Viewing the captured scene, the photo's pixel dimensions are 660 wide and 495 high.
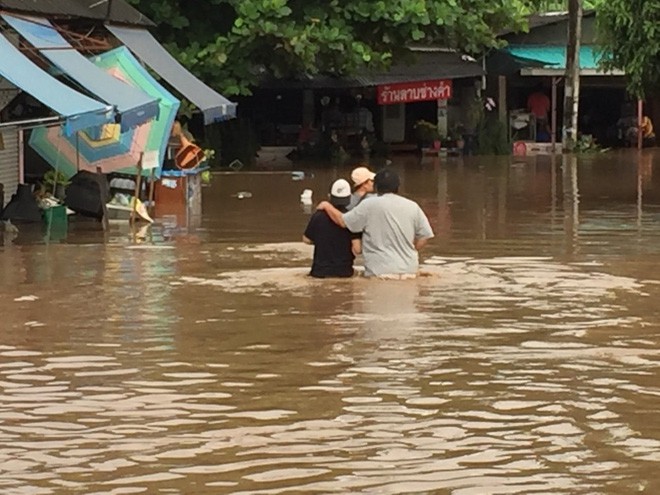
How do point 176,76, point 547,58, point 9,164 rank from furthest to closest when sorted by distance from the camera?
→ point 547,58, point 176,76, point 9,164

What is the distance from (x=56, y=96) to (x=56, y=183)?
3.89 meters

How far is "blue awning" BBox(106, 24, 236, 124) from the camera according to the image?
72.9 feet

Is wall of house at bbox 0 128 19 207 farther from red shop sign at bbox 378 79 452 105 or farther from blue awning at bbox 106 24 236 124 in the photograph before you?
red shop sign at bbox 378 79 452 105

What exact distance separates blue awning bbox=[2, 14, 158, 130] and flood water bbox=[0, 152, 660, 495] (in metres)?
1.50

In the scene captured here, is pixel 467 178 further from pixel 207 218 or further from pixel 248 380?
pixel 248 380

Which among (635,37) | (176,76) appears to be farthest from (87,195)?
(635,37)

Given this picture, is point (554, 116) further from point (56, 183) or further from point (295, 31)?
point (56, 183)

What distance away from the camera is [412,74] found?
130 feet

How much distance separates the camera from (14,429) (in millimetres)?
7828

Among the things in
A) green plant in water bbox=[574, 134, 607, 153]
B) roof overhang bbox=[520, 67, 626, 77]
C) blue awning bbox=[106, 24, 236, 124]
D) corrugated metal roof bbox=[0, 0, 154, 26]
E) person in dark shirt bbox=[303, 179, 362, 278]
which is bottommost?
person in dark shirt bbox=[303, 179, 362, 278]

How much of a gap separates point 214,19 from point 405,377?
21.6 m

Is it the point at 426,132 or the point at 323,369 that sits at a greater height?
the point at 426,132

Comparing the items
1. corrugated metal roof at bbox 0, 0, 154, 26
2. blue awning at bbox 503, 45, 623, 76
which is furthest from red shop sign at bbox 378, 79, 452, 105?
corrugated metal roof at bbox 0, 0, 154, 26

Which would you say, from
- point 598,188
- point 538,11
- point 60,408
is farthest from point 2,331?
point 538,11
